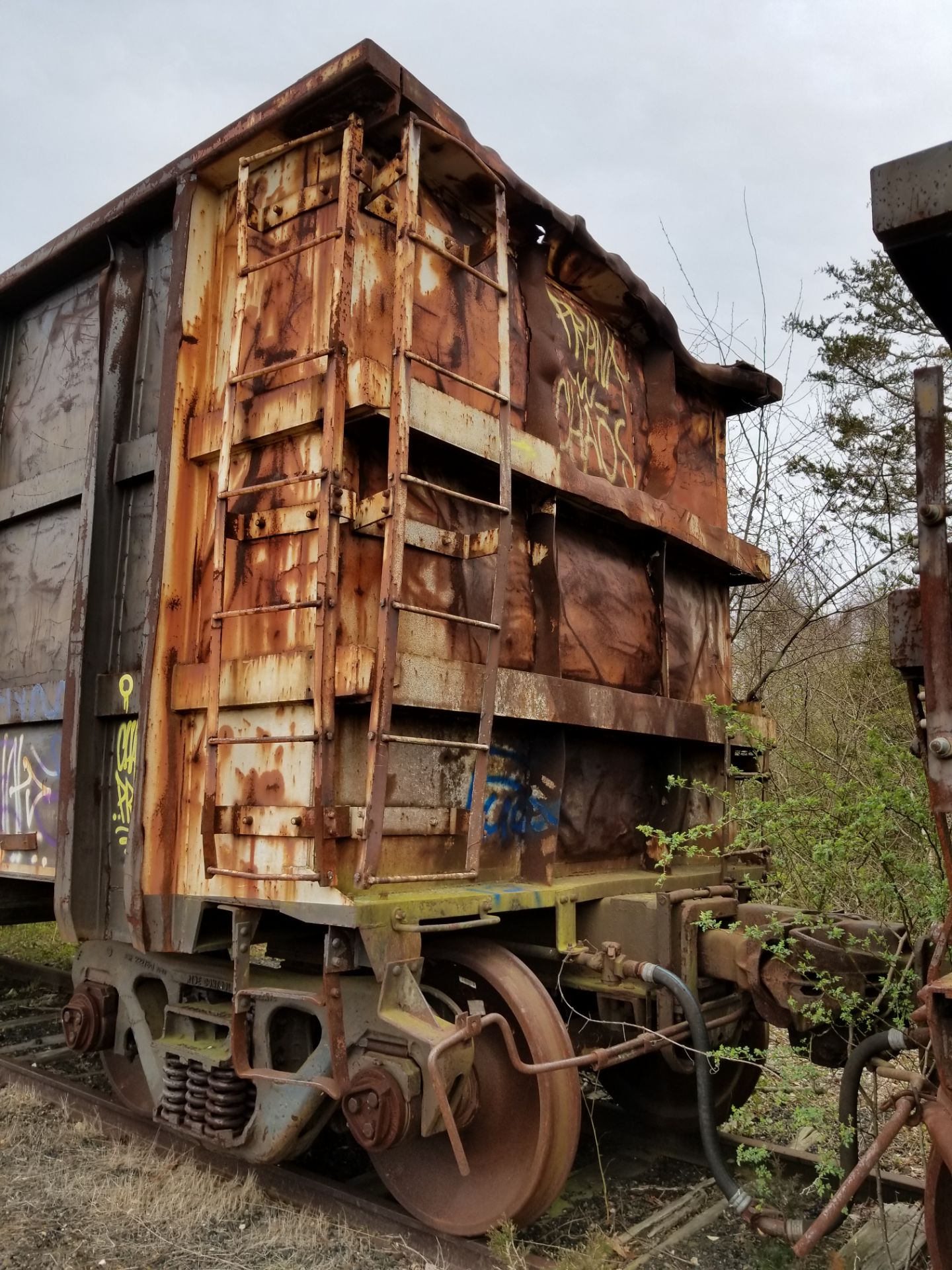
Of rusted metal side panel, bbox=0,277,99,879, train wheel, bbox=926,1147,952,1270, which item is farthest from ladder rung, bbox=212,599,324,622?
train wheel, bbox=926,1147,952,1270

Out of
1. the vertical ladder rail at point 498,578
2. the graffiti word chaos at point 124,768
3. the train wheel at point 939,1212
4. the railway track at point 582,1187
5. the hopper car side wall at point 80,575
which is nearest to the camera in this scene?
the train wheel at point 939,1212

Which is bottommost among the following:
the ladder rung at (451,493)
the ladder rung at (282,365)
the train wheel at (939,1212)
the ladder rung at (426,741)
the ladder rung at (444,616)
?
the train wheel at (939,1212)

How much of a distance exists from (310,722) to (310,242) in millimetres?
1816

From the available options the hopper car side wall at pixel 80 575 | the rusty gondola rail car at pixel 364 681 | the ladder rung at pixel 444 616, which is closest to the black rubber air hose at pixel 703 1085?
the rusty gondola rail car at pixel 364 681

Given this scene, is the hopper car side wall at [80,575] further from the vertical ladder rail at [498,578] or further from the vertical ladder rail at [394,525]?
the vertical ladder rail at [498,578]

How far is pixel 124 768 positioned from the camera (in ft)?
14.3

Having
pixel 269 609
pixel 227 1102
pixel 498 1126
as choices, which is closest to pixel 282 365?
pixel 269 609

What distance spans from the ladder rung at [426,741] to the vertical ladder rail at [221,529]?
2.31 ft

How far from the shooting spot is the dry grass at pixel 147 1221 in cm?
346

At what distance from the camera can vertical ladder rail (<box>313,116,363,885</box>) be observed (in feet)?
11.1

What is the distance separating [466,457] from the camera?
157 inches

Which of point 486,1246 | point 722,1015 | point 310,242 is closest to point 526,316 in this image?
point 310,242

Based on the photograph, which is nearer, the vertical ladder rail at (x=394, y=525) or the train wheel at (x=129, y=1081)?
the vertical ladder rail at (x=394, y=525)

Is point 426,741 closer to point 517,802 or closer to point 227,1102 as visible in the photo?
point 517,802
